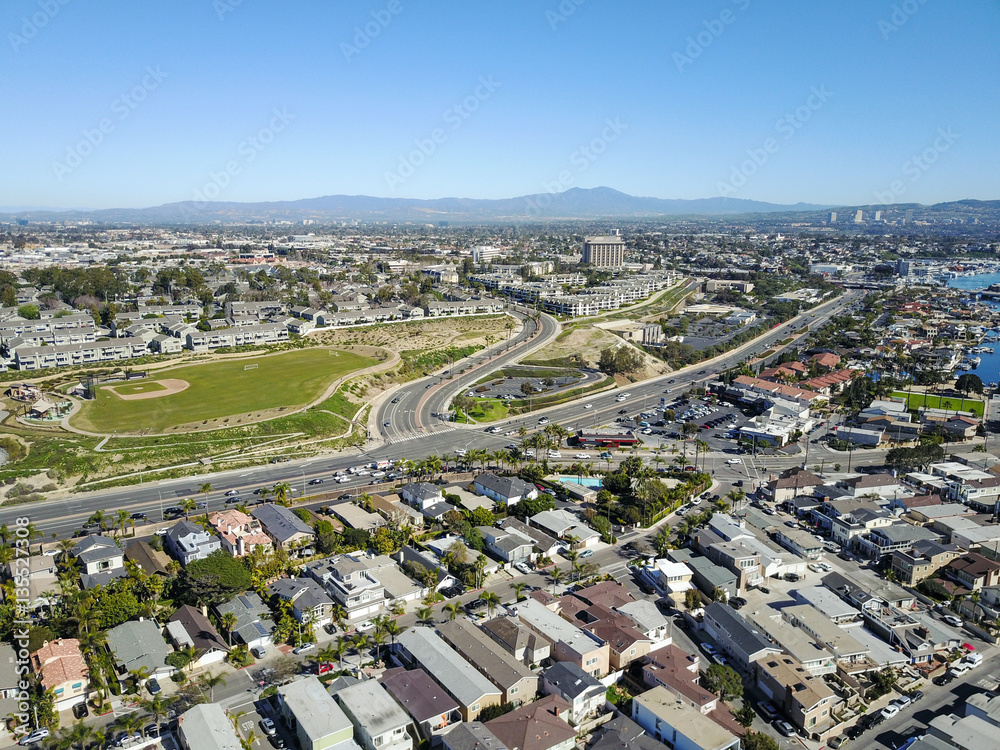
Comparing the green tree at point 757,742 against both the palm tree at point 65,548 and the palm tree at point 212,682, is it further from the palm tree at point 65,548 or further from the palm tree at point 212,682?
the palm tree at point 65,548

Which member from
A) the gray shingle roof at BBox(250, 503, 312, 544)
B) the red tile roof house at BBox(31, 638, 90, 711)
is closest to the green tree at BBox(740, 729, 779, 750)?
the gray shingle roof at BBox(250, 503, 312, 544)

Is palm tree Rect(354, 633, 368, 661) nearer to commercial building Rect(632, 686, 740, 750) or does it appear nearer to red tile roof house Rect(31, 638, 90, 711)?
red tile roof house Rect(31, 638, 90, 711)

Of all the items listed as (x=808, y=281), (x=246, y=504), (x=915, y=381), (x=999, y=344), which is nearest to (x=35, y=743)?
(x=246, y=504)

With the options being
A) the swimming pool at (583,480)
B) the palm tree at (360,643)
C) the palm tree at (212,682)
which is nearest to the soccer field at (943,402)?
the swimming pool at (583,480)

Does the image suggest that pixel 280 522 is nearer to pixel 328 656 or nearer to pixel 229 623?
pixel 229 623

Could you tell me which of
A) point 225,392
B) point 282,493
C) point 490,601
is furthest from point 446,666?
point 225,392

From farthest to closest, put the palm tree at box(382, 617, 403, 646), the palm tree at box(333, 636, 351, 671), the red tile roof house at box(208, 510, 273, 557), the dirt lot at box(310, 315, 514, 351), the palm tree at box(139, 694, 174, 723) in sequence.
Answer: the dirt lot at box(310, 315, 514, 351)
the red tile roof house at box(208, 510, 273, 557)
the palm tree at box(382, 617, 403, 646)
the palm tree at box(333, 636, 351, 671)
the palm tree at box(139, 694, 174, 723)
